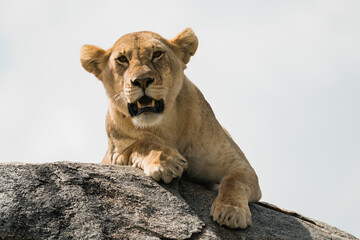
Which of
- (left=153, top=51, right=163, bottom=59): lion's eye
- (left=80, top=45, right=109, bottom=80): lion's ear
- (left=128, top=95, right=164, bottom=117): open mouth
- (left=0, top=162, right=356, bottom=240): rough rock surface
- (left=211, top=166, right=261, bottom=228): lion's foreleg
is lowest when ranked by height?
(left=0, top=162, right=356, bottom=240): rough rock surface

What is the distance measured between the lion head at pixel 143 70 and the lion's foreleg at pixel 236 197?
83cm

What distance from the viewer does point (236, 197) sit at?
183 inches

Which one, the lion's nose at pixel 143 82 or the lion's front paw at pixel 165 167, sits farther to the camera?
the lion's nose at pixel 143 82

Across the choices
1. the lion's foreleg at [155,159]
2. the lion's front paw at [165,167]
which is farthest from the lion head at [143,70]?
the lion's front paw at [165,167]

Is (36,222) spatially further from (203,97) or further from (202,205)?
(203,97)

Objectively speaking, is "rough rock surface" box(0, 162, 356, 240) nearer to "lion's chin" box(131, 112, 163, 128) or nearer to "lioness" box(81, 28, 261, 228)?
"lioness" box(81, 28, 261, 228)

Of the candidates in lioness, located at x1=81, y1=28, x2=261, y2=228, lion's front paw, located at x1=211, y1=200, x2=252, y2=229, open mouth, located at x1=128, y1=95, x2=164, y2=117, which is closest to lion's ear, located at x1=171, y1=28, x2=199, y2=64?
lioness, located at x1=81, y1=28, x2=261, y2=228

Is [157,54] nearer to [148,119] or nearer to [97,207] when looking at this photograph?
[148,119]

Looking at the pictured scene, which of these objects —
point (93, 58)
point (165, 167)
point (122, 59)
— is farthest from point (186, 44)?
point (165, 167)

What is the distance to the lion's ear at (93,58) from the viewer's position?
561 centimetres

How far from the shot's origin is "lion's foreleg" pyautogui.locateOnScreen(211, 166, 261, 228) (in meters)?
4.40

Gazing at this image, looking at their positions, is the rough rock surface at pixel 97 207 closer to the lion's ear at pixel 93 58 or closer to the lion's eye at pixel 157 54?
the lion's eye at pixel 157 54

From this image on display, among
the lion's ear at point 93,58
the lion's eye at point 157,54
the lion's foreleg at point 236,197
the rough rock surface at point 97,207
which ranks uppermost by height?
the lion's eye at point 157,54

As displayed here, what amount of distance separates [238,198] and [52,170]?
1498 mm
